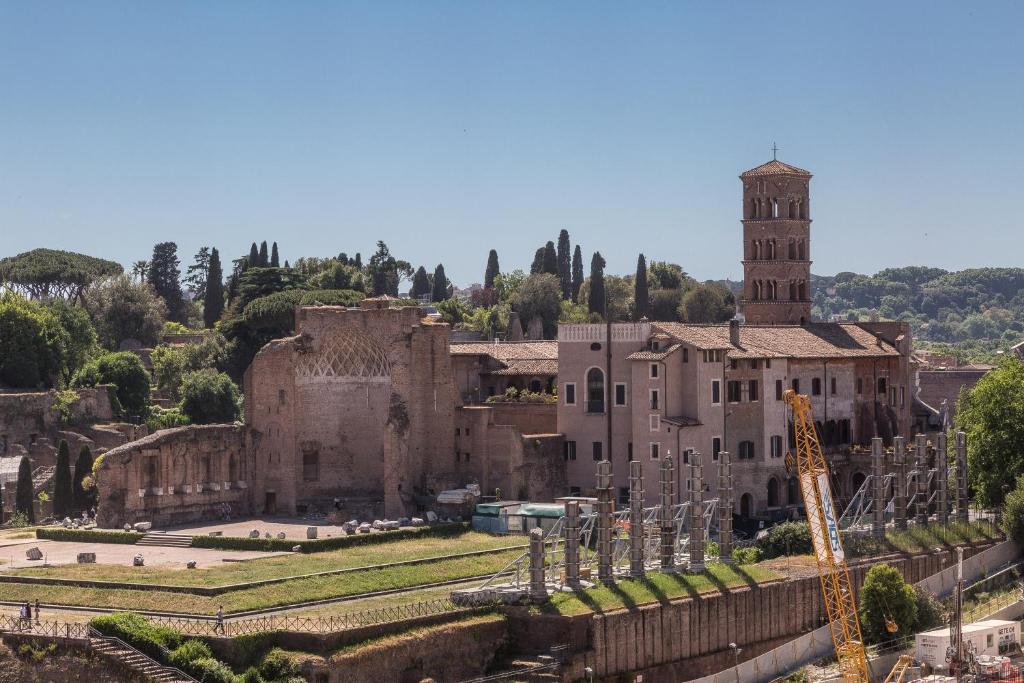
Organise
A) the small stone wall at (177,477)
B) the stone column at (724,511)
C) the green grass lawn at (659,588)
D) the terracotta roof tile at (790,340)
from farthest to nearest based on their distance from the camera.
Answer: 1. the terracotta roof tile at (790,340)
2. the small stone wall at (177,477)
3. the stone column at (724,511)
4. the green grass lawn at (659,588)

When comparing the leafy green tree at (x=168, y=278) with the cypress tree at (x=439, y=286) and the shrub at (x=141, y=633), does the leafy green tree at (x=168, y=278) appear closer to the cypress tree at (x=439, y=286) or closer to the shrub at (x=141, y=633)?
the cypress tree at (x=439, y=286)

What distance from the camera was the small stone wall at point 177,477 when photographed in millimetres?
68000

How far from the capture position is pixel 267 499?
72750 mm

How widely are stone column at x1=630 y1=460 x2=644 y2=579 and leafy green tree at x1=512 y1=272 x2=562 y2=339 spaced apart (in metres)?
64.6

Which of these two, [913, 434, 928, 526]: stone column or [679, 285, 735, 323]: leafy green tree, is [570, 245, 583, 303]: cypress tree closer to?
[679, 285, 735, 323]: leafy green tree

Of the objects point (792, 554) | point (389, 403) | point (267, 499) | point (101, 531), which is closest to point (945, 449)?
point (792, 554)

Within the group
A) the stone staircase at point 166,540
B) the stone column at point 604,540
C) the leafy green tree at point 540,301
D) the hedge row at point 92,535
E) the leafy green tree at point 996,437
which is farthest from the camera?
the leafy green tree at point 540,301

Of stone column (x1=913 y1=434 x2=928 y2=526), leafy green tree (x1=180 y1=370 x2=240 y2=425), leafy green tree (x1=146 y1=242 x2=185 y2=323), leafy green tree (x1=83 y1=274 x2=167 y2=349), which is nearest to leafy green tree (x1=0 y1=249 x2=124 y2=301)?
leafy green tree (x1=83 y1=274 x2=167 y2=349)

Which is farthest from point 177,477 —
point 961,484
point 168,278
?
point 168,278

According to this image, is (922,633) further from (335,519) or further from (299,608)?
(335,519)

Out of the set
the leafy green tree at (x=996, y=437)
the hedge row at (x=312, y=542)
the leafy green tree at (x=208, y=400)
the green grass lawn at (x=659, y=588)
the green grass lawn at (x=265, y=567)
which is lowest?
the green grass lawn at (x=659, y=588)

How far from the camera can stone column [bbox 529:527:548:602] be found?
178 feet

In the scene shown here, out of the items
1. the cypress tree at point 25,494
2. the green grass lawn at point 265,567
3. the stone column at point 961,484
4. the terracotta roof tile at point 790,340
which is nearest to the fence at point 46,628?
the green grass lawn at point 265,567

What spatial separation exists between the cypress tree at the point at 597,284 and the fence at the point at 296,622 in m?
73.9
